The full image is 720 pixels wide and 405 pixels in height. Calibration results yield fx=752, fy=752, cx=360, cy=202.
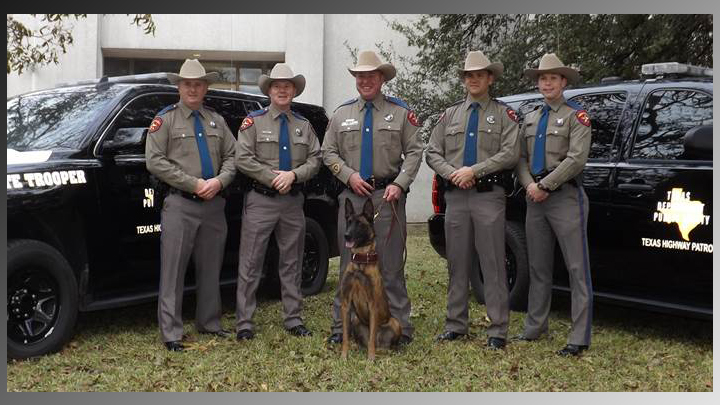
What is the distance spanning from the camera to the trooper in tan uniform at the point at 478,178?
524cm

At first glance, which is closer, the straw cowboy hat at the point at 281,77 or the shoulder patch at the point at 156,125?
the shoulder patch at the point at 156,125

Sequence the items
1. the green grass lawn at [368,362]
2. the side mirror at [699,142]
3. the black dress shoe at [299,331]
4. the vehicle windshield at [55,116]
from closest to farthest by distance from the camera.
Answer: the green grass lawn at [368,362] → the side mirror at [699,142] → the vehicle windshield at [55,116] → the black dress shoe at [299,331]

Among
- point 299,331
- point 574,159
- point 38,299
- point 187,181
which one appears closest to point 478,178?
point 574,159

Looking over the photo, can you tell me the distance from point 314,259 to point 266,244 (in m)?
1.56

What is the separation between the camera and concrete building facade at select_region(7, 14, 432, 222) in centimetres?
1433

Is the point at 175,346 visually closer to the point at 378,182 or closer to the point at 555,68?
the point at 378,182

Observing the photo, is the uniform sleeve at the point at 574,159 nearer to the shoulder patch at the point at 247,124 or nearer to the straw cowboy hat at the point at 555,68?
the straw cowboy hat at the point at 555,68

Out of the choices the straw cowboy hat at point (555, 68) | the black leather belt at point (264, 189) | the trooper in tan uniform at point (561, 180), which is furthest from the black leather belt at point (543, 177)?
the black leather belt at point (264, 189)

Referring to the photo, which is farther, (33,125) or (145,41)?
(145,41)

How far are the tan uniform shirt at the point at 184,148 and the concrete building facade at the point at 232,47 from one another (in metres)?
9.25

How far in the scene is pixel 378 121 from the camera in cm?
532
